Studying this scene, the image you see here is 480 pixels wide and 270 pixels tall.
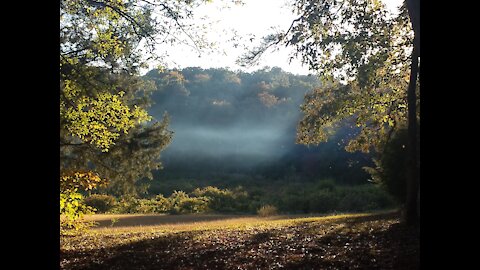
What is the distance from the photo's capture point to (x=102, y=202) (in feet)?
86.8

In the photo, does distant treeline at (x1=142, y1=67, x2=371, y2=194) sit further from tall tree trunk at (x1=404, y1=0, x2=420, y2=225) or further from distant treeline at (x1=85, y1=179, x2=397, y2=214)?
tall tree trunk at (x1=404, y1=0, x2=420, y2=225)

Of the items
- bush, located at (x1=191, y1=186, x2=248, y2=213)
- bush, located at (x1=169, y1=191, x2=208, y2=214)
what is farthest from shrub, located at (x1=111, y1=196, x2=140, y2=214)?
bush, located at (x1=191, y1=186, x2=248, y2=213)

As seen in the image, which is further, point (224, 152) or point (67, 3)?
point (224, 152)

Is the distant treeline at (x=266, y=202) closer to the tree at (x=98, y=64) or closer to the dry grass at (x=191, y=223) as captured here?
the dry grass at (x=191, y=223)

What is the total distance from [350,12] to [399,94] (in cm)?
292

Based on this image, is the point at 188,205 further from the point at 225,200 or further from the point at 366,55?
the point at 366,55

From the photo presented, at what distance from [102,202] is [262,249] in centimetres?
1904

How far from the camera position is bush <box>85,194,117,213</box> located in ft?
86.0

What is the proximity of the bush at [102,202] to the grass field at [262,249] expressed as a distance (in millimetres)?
14433

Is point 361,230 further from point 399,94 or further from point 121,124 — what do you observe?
point 121,124
